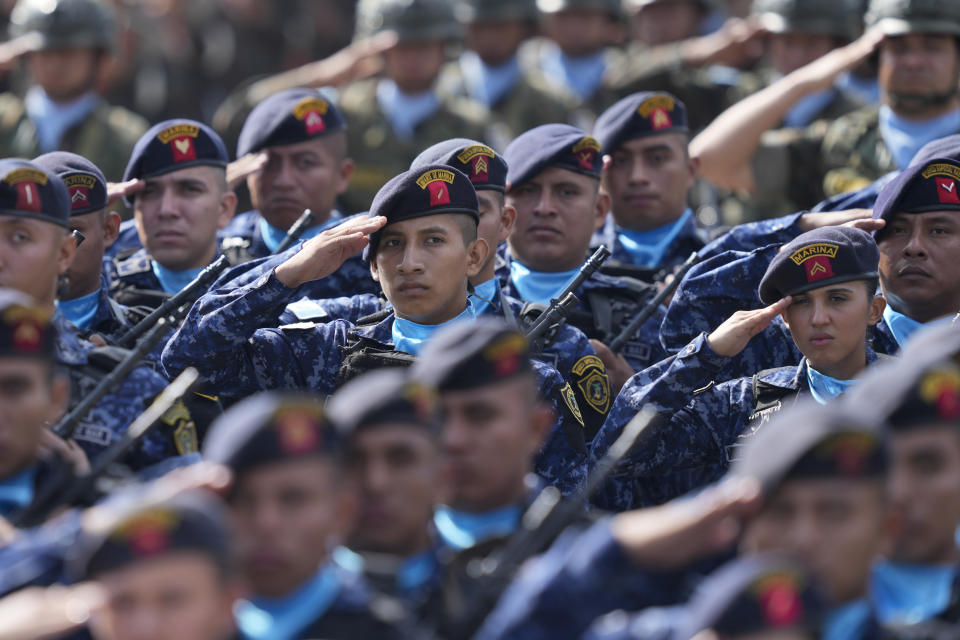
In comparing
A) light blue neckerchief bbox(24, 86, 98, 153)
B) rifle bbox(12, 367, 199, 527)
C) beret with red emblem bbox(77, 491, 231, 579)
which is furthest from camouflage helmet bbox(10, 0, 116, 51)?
beret with red emblem bbox(77, 491, 231, 579)

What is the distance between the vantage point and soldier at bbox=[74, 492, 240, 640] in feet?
18.2

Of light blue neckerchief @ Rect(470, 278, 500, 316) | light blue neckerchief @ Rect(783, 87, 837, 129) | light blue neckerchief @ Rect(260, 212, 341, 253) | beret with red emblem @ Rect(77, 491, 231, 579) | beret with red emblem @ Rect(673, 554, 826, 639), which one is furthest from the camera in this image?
light blue neckerchief @ Rect(783, 87, 837, 129)

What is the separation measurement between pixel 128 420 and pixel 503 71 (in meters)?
8.30

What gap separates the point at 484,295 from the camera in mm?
9516

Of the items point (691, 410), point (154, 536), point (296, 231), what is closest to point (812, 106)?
point (296, 231)

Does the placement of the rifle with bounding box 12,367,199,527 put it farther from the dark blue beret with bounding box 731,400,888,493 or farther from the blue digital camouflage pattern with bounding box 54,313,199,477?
the dark blue beret with bounding box 731,400,888,493

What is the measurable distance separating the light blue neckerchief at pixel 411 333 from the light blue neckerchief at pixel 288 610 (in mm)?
2833

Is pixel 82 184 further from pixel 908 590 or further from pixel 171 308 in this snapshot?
pixel 908 590

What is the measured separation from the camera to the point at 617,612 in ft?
20.1

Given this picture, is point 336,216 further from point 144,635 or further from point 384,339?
point 144,635

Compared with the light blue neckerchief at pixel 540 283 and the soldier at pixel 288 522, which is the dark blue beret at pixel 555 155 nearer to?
the light blue neckerchief at pixel 540 283

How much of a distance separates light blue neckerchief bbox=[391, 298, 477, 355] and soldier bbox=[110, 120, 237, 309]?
72.2 inches

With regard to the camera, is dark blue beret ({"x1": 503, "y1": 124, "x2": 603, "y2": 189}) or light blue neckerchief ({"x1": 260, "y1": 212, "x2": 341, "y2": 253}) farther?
light blue neckerchief ({"x1": 260, "y1": 212, "x2": 341, "y2": 253})

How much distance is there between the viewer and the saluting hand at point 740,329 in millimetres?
8531
